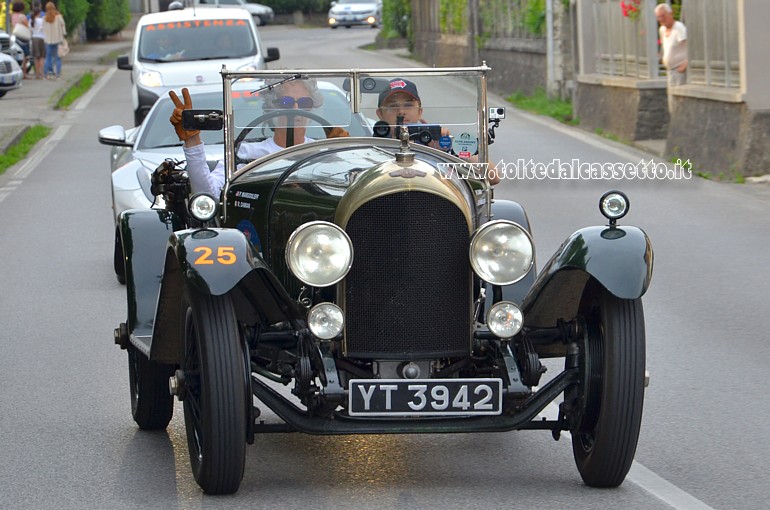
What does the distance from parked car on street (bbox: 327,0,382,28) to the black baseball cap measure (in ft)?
180

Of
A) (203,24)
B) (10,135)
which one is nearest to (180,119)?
(203,24)

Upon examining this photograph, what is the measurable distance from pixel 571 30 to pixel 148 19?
8412mm

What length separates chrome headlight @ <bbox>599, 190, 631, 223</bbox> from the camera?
17.8 ft

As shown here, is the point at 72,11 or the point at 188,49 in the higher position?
the point at 72,11

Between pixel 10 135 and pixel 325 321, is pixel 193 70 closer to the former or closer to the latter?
pixel 10 135

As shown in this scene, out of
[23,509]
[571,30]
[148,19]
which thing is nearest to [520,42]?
[571,30]

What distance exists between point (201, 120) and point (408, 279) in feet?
5.32

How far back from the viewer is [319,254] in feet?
16.8

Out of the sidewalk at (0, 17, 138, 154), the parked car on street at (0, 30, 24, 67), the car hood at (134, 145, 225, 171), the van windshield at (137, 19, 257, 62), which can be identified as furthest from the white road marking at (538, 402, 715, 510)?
the parked car on street at (0, 30, 24, 67)

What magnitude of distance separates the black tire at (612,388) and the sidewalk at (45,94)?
1637 cm

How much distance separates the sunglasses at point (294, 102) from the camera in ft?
21.4

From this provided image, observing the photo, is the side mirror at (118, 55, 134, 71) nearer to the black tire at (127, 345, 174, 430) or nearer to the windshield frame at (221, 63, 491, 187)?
the windshield frame at (221, 63, 491, 187)

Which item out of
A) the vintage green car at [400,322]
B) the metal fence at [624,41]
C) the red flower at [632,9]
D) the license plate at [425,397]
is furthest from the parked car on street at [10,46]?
the license plate at [425,397]

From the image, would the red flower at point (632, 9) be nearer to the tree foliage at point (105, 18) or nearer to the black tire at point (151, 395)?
the black tire at point (151, 395)
